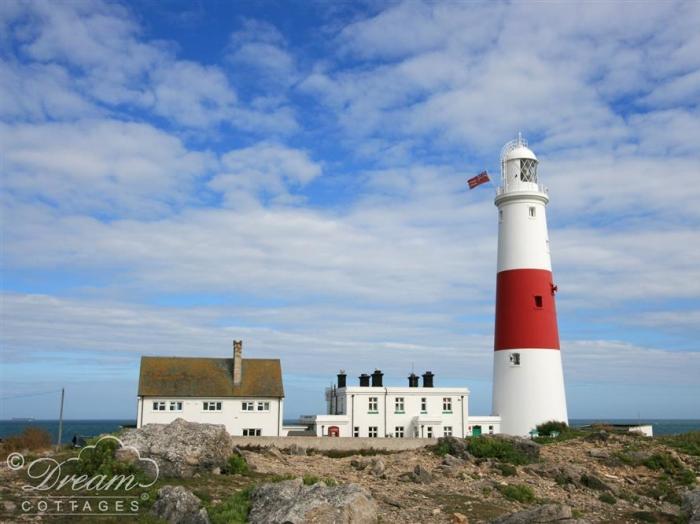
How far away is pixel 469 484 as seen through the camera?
22312 millimetres

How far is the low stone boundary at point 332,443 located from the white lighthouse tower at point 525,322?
524 cm

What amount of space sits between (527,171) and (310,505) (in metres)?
29.2

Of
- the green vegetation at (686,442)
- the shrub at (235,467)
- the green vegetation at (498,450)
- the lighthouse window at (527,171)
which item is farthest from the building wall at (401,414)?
the shrub at (235,467)

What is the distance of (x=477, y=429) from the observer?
1737 inches

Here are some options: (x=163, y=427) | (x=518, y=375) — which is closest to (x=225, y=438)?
(x=163, y=427)

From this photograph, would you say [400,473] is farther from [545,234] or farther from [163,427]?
[545,234]

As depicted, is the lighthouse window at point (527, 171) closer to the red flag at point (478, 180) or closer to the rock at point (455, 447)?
the red flag at point (478, 180)

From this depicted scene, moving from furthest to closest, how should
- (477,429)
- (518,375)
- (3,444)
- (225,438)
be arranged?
1. (477,429)
2. (518,375)
3. (3,444)
4. (225,438)

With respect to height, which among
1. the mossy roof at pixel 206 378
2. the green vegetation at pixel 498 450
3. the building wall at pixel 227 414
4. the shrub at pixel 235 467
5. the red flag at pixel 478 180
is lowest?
the shrub at pixel 235 467

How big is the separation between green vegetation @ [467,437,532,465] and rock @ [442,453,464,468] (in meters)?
1.58

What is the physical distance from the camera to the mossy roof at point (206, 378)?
43188 millimetres

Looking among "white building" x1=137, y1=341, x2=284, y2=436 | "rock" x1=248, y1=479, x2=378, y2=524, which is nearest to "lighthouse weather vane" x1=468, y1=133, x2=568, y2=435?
"white building" x1=137, y1=341, x2=284, y2=436

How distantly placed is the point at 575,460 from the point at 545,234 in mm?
15059

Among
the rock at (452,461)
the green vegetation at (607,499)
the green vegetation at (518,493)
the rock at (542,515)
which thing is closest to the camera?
the rock at (542,515)
